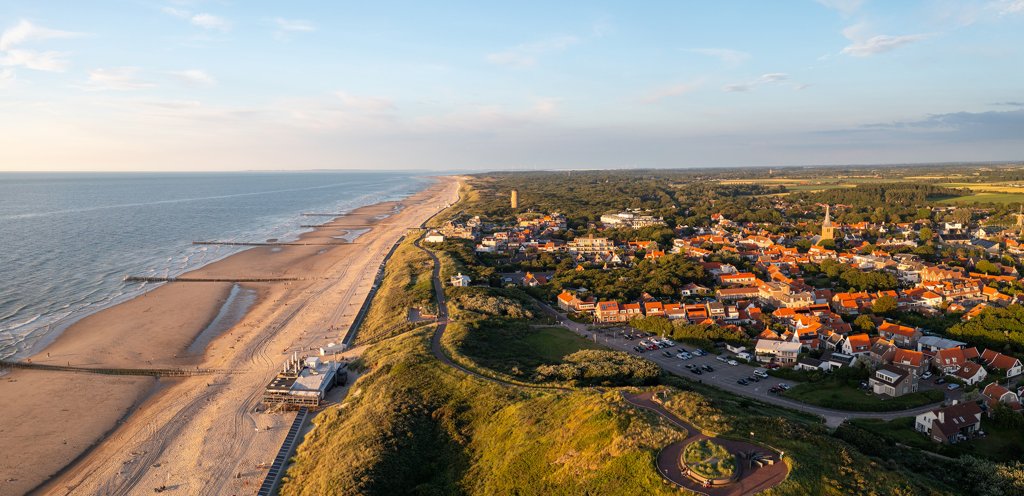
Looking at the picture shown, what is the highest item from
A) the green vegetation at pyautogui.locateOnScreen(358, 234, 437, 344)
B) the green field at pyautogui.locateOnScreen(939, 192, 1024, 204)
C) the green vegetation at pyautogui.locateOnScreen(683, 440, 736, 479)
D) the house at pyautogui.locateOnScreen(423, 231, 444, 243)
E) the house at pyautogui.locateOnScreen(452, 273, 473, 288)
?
the green field at pyautogui.locateOnScreen(939, 192, 1024, 204)

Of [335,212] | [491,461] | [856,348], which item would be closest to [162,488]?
[491,461]

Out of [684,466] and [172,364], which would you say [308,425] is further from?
[684,466]

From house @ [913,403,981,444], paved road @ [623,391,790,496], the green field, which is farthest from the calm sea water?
the green field

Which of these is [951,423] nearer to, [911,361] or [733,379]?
[911,361]

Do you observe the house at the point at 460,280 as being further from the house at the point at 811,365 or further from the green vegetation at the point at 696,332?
the house at the point at 811,365

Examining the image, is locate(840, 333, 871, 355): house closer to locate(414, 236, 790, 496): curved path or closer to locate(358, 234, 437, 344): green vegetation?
locate(414, 236, 790, 496): curved path

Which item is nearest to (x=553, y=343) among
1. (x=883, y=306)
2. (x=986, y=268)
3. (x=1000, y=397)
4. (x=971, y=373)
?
(x=1000, y=397)
